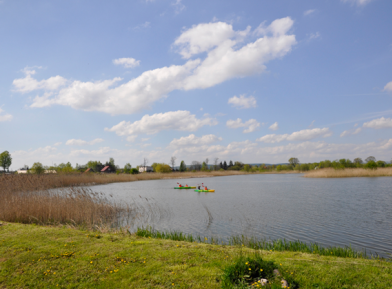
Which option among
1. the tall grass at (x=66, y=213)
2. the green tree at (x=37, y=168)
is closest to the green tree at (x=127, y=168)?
the green tree at (x=37, y=168)

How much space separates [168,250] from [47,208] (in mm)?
7778

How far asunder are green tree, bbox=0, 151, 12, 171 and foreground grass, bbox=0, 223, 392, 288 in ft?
216

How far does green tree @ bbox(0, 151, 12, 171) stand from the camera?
57.7 metres

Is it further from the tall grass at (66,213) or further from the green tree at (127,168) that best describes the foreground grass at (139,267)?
the green tree at (127,168)

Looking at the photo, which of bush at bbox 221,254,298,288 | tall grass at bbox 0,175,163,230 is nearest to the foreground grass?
bush at bbox 221,254,298,288

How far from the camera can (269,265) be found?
13.4 feet

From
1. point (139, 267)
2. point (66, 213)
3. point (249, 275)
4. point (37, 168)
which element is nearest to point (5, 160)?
point (37, 168)

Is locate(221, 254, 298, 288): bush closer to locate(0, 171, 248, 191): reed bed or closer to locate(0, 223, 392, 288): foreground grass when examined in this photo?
locate(0, 223, 392, 288): foreground grass

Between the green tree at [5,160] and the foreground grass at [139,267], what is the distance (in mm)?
65731

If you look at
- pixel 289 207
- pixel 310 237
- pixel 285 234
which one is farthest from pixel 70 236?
pixel 289 207

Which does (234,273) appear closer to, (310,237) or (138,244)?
(138,244)

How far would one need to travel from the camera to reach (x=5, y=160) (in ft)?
190

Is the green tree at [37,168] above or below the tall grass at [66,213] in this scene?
above

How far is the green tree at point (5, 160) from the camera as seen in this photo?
189 feet
